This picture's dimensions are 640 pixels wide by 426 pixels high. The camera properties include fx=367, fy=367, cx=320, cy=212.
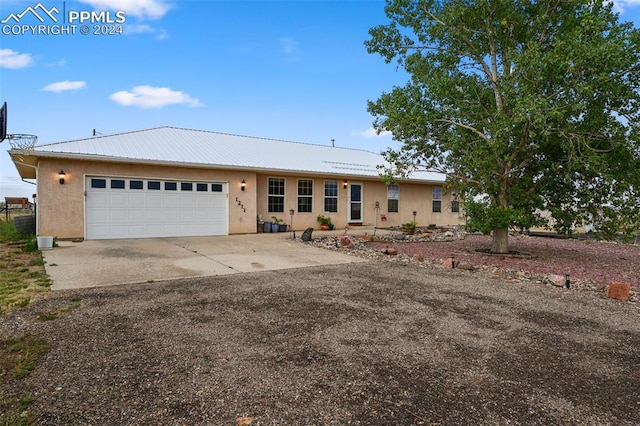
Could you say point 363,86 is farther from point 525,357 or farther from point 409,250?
point 525,357

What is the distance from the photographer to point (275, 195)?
48.8 ft

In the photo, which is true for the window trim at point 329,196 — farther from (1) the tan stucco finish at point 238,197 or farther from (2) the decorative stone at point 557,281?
(2) the decorative stone at point 557,281

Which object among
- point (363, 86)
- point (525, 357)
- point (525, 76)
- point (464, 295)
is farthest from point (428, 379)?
point (363, 86)

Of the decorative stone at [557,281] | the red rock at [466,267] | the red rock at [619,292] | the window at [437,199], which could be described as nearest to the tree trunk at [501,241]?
the red rock at [466,267]

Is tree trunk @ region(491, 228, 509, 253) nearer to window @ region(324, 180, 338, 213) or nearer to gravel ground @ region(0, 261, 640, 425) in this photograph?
gravel ground @ region(0, 261, 640, 425)

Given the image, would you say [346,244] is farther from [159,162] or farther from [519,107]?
[159,162]

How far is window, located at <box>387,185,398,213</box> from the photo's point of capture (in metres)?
18.0

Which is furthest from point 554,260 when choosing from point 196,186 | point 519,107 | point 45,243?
point 45,243

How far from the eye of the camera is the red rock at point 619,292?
553cm

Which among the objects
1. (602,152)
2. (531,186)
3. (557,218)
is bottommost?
(557,218)

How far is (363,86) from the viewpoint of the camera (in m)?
16.8

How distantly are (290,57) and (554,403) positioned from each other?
16.1 meters

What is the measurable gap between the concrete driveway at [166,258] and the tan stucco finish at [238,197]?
3.83ft

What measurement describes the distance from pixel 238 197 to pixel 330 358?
1108cm
